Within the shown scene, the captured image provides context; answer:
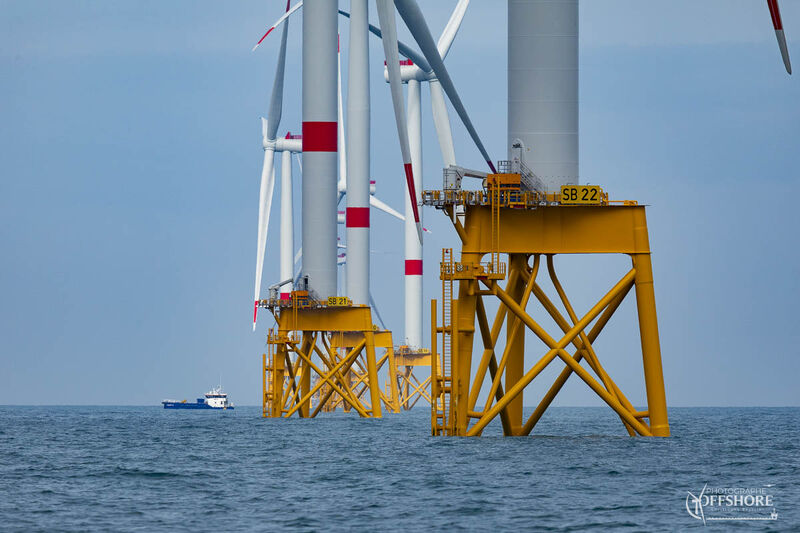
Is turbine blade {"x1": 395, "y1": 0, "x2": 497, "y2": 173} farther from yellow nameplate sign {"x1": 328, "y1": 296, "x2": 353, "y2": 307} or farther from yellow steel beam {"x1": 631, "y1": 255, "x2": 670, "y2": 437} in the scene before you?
yellow nameplate sign {"x1": 328, "y1": 296, "x2": 353, "y2": 307}

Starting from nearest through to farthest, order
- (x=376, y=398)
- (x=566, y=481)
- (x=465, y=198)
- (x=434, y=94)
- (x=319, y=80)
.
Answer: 1. (x=566, y=481)
2. (x=465, y=198)
3. (x=319, y=80)
4. (x=376, y=398)
5. (x=434, y=94)

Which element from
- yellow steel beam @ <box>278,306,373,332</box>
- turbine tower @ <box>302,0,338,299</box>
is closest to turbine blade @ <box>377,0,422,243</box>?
turbine tower @ <box>302,0,338,299</box>

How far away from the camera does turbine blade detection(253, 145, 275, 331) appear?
13700 centimetres

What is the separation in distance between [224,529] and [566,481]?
47.6ft

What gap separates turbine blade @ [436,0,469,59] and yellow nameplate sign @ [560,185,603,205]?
7201cm

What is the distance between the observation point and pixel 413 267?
158875 millimetres

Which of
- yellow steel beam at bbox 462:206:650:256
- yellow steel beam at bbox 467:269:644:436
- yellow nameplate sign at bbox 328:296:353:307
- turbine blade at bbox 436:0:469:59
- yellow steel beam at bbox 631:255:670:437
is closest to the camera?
yellow steel beam at bbox 467:269:644:436

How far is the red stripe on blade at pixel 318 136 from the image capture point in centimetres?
10081

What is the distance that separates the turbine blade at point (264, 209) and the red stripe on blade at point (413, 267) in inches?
804

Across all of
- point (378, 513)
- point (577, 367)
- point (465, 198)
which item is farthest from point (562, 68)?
point (378, 513)

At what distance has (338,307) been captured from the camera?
101188 mm

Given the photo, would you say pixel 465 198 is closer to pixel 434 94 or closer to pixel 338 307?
pixel 338 307

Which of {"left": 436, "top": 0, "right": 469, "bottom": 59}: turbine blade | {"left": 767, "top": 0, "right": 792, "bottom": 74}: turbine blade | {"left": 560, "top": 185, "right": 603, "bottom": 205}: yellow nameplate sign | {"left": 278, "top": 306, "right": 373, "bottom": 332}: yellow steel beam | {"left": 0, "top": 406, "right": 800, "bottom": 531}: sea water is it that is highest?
{"left": 436, "top": 0, "right": 469, "bottom": 59}: turbine blade

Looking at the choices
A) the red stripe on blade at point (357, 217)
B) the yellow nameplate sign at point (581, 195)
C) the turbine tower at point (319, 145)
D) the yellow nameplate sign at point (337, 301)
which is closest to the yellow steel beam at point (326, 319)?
the yellow nameplate sign at point (337, 301)
